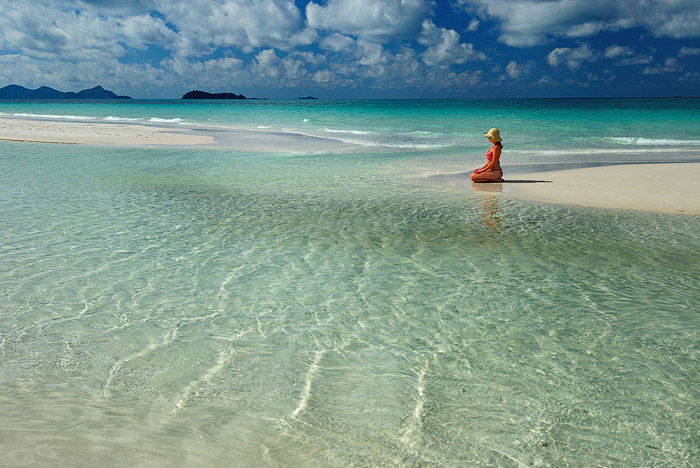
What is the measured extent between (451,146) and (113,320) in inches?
969

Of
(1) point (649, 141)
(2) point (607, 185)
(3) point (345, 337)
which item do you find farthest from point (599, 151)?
(3) point (345, 337)

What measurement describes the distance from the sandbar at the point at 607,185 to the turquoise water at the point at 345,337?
5.36 ft

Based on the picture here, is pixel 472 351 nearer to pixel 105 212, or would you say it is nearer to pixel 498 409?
pixel 498 409

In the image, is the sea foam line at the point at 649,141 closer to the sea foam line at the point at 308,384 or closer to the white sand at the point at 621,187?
the white sand at the point at 621,187

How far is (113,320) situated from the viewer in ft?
17.5

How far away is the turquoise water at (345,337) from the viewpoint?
3539 mm

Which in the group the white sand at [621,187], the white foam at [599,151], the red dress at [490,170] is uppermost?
the white foam at [599,151]

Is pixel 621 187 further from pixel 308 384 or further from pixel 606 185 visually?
pixel 308 384

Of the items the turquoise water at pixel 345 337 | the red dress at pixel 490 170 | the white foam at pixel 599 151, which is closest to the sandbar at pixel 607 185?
the red dress at pixel 490 170

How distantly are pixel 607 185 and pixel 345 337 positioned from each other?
40.1ft

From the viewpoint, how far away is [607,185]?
1446 centimetres

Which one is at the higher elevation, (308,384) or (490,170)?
(490,170)

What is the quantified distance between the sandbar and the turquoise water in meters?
1.64

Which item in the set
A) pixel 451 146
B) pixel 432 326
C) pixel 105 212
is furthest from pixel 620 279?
pixel 451 146
